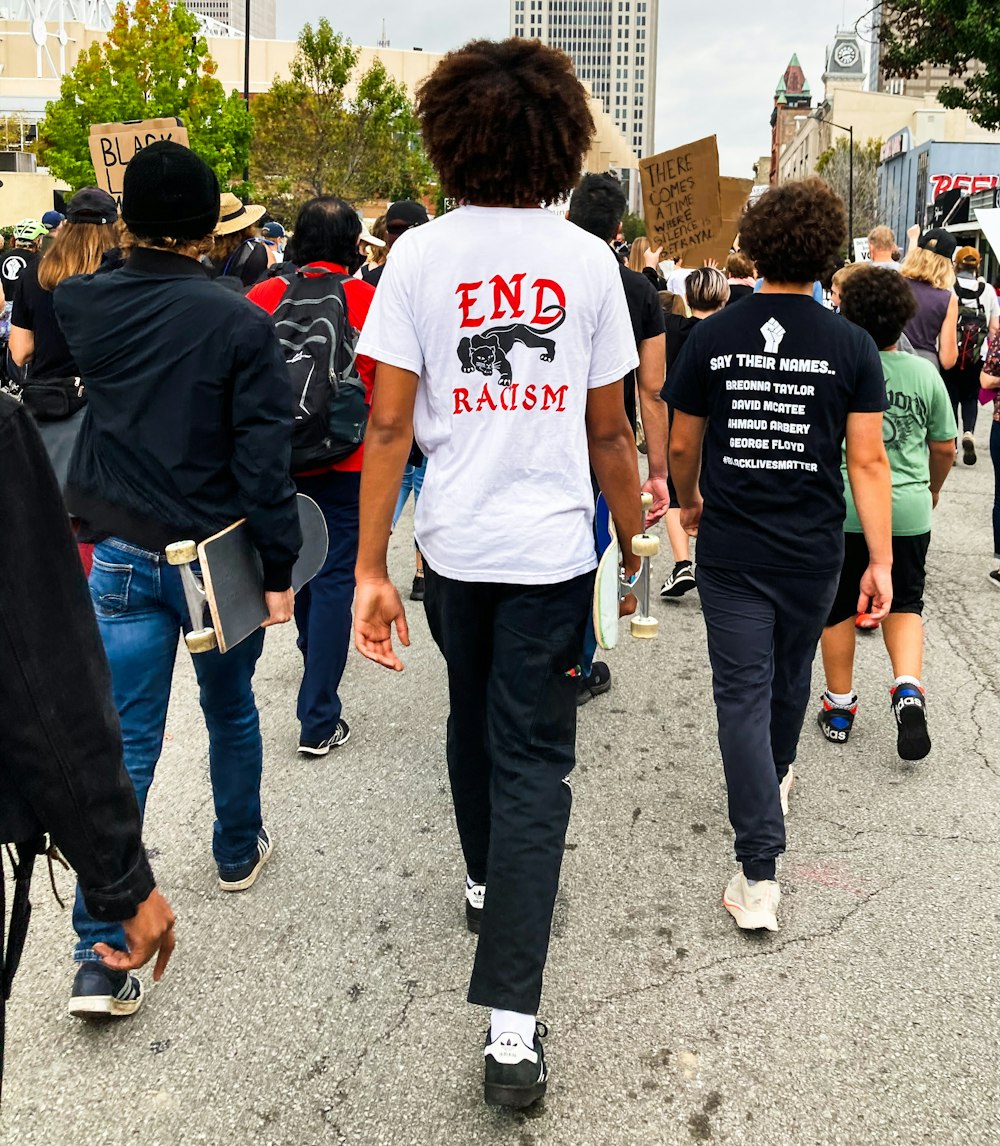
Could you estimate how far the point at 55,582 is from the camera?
1423 millimetres

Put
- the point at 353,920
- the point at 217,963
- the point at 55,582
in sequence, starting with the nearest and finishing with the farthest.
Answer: the point at 55,582
the point at 217,963
the point at 353,920

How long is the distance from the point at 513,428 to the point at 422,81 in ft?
2.86

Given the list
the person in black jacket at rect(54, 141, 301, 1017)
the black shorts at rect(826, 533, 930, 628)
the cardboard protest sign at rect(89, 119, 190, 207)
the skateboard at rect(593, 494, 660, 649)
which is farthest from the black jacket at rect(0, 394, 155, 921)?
the cardboard protest sign at rect(89, 119, 190, 207)

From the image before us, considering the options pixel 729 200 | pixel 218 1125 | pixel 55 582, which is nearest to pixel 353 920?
pixel 218 1125

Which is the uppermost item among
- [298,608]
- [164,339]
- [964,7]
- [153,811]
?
[964,7]

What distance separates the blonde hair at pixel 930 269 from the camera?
26.0 ft

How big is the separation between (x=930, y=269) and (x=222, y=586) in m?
6.45

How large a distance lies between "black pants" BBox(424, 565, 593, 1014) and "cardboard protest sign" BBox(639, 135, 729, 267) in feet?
28.9

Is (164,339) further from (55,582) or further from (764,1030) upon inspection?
(764,1030)

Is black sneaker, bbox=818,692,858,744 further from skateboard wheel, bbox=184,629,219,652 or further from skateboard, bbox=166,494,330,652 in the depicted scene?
skateboard wheel, bbox=184,629,219,652

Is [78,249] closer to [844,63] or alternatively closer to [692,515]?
[692,515]

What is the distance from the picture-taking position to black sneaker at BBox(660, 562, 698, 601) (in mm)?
6980

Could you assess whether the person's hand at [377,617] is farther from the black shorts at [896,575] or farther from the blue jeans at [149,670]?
the black shorts at [896,575]

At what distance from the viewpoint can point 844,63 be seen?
167m
